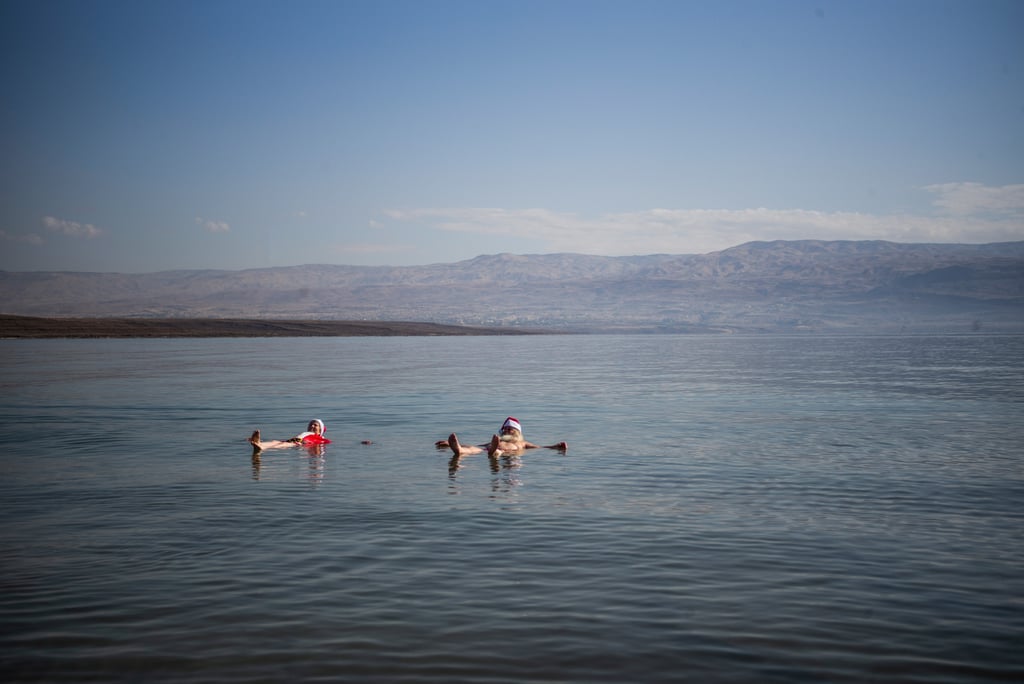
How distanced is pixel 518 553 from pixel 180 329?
148493mm

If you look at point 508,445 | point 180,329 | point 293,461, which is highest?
point 180,329

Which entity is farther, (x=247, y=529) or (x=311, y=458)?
(x=311, y=458)

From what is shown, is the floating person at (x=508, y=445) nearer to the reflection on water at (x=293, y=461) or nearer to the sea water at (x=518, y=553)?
the sea water at (x=518, y=553)

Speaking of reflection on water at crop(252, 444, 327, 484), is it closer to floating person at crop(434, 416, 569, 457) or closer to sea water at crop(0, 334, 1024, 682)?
sea water at crop(0, 334, 1024, 682)

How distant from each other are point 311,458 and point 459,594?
1297 centimetres

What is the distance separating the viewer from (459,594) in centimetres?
1086

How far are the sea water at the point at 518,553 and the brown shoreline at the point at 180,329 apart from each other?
11499 centimetres

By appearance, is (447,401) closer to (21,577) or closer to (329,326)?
(21,577)

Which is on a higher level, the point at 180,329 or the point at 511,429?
the point at 180,329

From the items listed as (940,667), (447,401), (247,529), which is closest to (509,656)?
(940,667)

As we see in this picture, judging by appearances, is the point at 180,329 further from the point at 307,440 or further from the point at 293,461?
the point at 293,461

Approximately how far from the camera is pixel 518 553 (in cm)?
1294

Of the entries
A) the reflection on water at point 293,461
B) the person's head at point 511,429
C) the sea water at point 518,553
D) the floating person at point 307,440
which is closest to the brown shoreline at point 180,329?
the sea water at point 518,553

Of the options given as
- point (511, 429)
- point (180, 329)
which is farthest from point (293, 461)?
point (180, 329)
